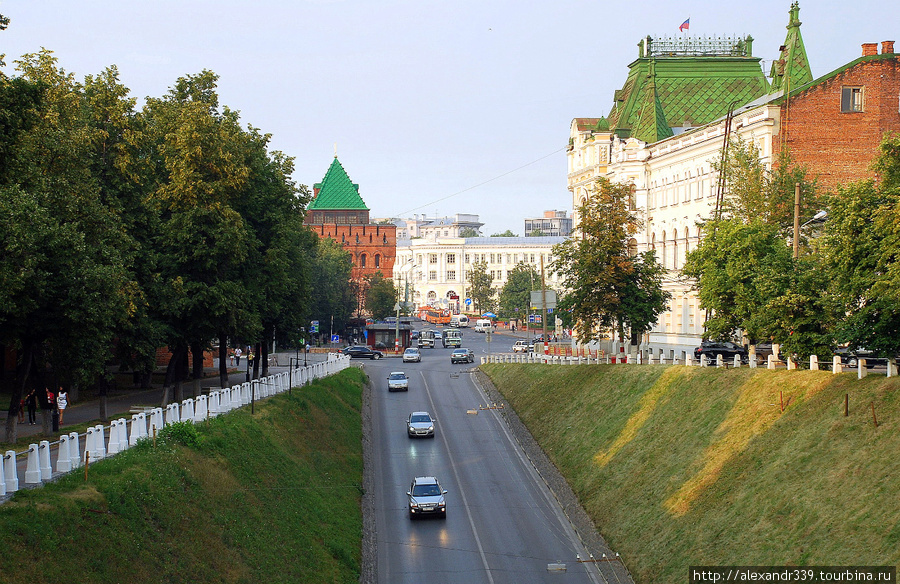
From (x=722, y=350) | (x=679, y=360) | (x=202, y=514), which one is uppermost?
(x=722, y=350)

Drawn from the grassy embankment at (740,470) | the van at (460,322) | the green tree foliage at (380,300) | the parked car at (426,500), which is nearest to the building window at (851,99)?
the grassy embankment at (740,470)

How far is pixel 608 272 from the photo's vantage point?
189ft

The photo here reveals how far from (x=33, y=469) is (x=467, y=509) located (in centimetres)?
2137

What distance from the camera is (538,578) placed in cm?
3291

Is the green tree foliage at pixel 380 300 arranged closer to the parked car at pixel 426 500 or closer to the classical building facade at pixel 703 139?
the classical building facade at pixel 703 139

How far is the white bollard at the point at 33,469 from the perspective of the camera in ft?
76.2

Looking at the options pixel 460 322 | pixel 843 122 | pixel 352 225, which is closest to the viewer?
pixel 843 122

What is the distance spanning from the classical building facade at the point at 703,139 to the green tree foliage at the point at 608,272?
219 inches

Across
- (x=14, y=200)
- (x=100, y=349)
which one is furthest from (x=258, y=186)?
(x=14, y=200)

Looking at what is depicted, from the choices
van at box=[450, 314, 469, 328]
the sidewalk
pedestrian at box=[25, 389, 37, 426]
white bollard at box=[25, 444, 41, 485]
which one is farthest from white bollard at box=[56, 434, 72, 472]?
van at box=[450, 314, 469, 328]

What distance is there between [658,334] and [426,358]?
28.6 metres

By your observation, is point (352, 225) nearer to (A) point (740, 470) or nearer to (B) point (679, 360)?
(B) point (679, 360)

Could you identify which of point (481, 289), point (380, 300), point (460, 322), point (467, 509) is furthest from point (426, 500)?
point (481, 289)

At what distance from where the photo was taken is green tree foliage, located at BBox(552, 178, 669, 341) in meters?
58.0
